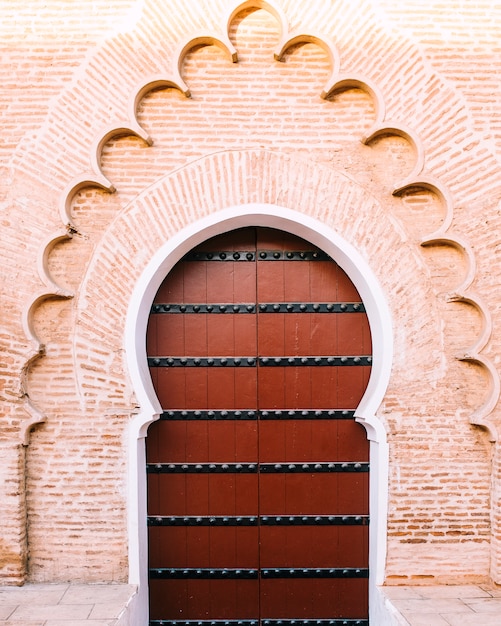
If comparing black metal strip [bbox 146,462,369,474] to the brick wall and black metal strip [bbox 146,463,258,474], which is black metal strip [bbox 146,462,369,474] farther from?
the brick wall

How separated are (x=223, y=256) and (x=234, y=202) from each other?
499 mm

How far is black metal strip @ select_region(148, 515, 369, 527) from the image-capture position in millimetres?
4270

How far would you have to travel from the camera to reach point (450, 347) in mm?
3988

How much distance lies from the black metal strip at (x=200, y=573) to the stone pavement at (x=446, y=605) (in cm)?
105

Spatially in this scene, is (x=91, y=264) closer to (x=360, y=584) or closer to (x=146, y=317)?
(x=146, y=317)

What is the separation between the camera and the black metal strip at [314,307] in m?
4.30

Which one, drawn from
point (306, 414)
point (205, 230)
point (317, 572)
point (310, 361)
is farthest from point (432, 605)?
point (205, 230)

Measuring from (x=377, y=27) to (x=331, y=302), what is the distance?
202cm

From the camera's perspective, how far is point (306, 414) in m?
4.29

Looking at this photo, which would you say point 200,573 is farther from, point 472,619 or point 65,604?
point 472,619

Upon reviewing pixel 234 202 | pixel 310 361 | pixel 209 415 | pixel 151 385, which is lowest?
pixel 209 415

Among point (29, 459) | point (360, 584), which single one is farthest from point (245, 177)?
point (360, 584)

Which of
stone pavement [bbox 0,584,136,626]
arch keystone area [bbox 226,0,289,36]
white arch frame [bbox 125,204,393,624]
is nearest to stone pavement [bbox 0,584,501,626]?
stone pavement [bbox 0,584,136,626]

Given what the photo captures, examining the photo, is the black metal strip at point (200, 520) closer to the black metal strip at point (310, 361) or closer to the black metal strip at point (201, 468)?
the black metal strip at point (201, 468)
